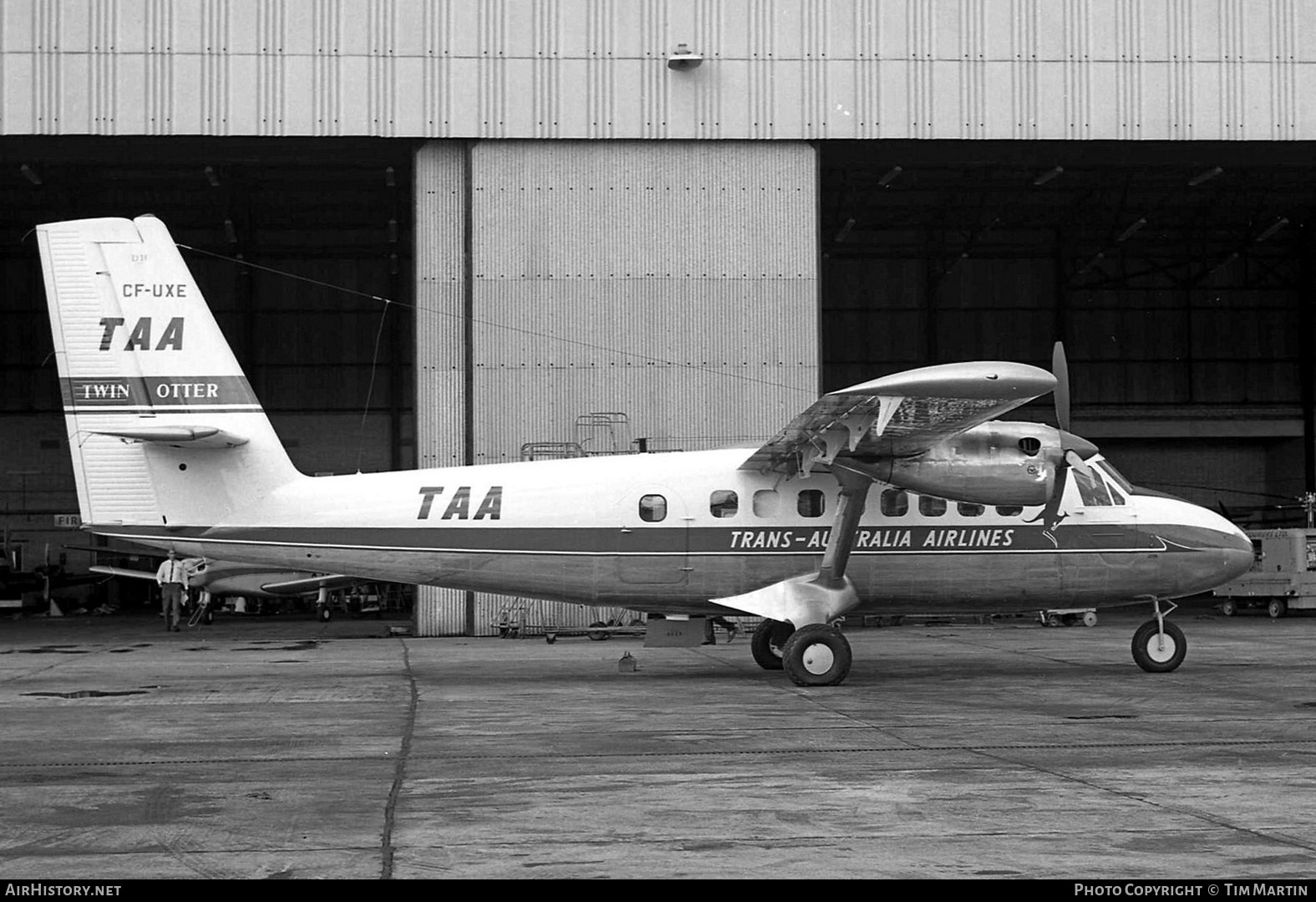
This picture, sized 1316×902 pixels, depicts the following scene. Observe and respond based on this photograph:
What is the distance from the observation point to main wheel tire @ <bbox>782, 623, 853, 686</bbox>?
17719 millimetres

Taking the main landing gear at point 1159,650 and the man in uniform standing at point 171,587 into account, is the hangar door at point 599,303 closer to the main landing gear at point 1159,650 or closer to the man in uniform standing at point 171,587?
the man in uniform standing at point 171,587

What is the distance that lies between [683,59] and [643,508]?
13.2 meters

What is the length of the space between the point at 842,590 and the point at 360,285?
3396 centimetres

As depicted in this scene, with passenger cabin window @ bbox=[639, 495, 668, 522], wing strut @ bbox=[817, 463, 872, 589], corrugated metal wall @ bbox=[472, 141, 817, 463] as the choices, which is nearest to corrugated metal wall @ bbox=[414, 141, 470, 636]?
corrugated metal wall @ bbox=[472, 141, 817, 463]

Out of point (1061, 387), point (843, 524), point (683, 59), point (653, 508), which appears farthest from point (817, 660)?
point (683, 59)

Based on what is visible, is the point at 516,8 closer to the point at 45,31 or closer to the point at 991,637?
the point at 45,31

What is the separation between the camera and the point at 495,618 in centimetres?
2919

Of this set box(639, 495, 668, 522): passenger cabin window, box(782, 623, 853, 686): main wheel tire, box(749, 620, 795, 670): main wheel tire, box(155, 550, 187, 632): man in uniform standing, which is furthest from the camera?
box(155, 550, 187, 632): man in uniform standing

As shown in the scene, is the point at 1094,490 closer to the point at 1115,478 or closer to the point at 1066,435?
the point at 1115,478

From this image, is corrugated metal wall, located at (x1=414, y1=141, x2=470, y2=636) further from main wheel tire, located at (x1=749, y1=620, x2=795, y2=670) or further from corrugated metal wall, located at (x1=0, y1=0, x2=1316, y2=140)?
main wheel tire, located at (x1=749, y1=620, x2=795, y2=670)

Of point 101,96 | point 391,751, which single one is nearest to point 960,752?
point 391,751

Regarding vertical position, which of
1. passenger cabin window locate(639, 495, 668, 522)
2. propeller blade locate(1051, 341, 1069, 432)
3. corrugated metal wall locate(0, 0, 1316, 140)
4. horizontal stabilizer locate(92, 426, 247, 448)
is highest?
corrugated metal wall locate(0, 0, 1316, 140)

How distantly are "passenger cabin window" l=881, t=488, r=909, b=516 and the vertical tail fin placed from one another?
832cm

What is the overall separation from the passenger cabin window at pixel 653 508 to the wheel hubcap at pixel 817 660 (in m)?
2.70
